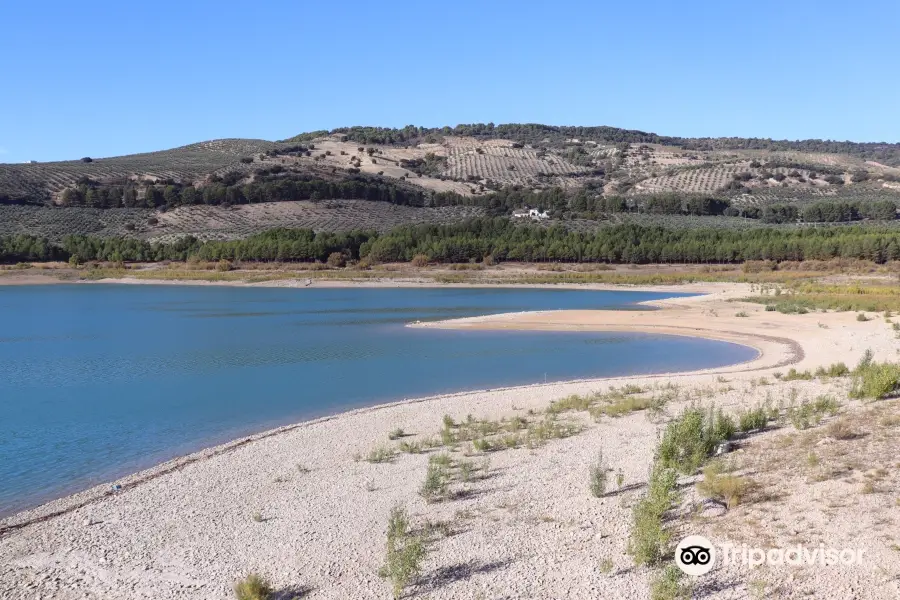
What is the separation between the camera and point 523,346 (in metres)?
30.2

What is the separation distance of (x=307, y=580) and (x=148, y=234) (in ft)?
311

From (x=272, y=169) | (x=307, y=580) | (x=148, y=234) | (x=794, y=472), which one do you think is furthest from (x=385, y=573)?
(x=272, y=169)

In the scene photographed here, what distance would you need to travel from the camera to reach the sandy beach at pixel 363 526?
7.54 metres

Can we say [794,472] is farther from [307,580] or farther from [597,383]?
[597,383]

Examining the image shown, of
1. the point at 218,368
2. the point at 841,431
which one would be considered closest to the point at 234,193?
the point at 218,368

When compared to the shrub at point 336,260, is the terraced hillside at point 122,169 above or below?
above

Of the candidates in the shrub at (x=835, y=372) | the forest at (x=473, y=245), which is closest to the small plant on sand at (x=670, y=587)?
the shrub at (x=835, y=372)

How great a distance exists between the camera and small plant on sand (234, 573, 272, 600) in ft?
24.4

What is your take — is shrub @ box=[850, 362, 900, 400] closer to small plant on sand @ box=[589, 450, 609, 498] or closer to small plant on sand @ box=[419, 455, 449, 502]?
small plant on sand @ box=[589, 450, 609, 498]

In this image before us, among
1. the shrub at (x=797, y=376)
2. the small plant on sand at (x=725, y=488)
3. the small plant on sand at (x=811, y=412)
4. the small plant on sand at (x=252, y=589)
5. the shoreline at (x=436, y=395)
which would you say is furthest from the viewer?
the shrub at (x=797, y=376)

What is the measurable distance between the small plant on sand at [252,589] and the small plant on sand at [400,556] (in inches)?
43.6

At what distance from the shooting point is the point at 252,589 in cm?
747

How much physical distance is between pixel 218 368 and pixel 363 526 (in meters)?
17.5

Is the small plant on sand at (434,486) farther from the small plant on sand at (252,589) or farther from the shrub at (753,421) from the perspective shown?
the shrub at (753,421)
